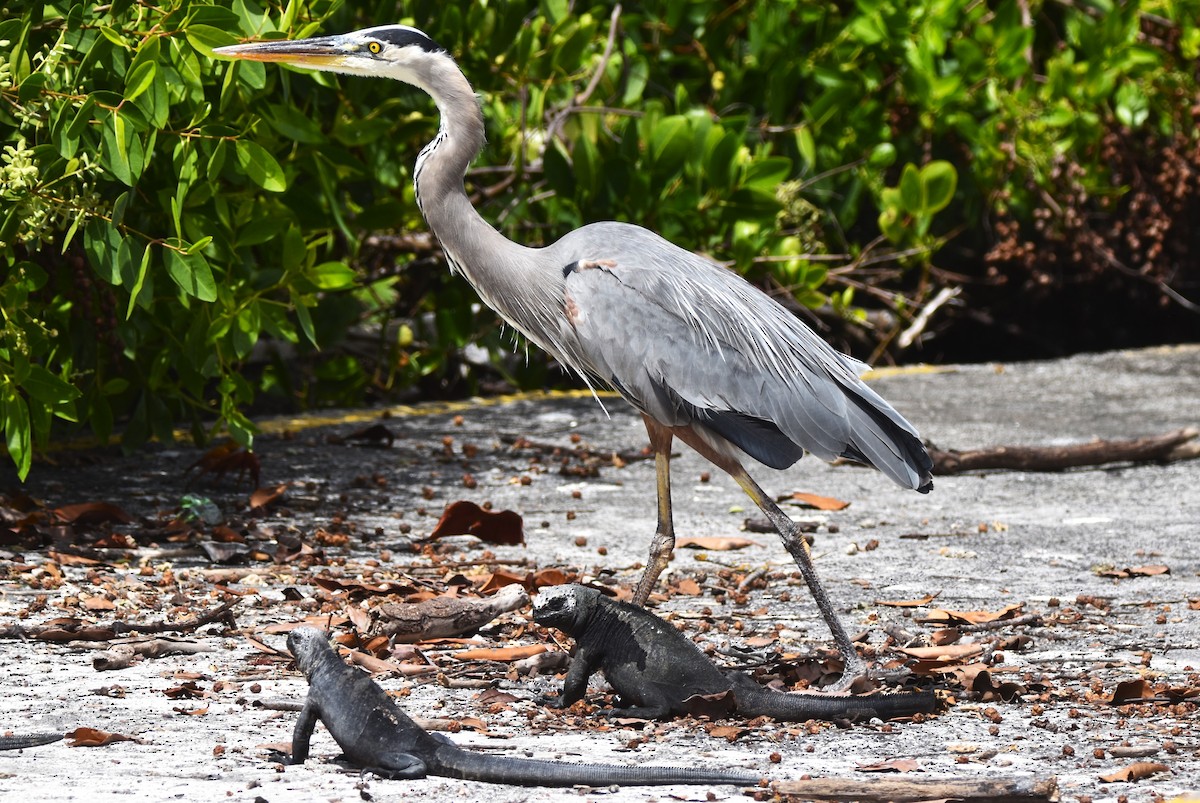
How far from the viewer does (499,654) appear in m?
4.80

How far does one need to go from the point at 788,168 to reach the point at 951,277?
2708 mm

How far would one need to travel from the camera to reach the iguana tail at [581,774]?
353cm

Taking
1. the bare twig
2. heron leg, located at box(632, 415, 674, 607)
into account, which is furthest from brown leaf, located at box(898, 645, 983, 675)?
the bare twig

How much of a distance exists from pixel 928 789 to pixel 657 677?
1.03 m

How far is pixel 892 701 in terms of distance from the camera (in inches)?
165

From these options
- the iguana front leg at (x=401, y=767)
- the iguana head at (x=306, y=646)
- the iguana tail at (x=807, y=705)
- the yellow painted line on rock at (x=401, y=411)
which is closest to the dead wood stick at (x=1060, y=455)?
the yellow painted line on rock at (x=401, y=411)

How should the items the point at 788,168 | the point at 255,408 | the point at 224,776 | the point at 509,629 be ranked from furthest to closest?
the point at 255,408, the point at 788,168, the point at 509,629, the point at 224,776

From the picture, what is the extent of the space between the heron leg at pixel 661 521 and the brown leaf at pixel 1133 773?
5.89ft

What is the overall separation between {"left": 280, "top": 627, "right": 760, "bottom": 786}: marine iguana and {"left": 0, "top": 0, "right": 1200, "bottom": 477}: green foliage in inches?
94.0

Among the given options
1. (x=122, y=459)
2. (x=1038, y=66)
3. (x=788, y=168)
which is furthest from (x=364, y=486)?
(x=1038, y=66)

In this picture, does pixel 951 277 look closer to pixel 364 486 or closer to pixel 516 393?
pixel 516 393

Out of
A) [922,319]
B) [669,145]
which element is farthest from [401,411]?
[922,319]

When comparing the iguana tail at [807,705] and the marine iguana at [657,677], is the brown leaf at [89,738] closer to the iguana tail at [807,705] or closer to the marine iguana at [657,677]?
the marine iguana at [657,677]

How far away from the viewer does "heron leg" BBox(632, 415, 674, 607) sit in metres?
5.09
